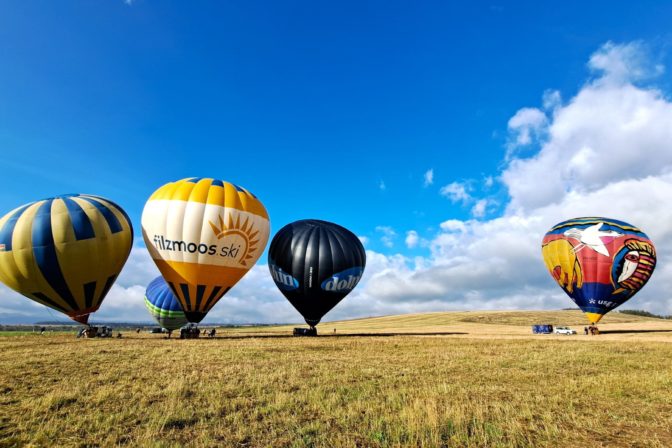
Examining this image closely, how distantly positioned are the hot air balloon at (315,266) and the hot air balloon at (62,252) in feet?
41.9

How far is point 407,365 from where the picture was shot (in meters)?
15.2

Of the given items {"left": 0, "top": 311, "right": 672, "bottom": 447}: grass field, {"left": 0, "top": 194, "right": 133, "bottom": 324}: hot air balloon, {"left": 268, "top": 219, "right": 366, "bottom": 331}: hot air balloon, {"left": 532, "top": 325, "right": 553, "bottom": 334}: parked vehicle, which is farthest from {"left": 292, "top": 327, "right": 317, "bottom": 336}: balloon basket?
{"left": 532, "top": 325, "right": 553, "bottom": 334}: parked vehicle

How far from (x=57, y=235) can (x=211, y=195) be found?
1059 centimetres

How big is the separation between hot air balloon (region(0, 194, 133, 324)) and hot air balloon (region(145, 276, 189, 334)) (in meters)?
10.6

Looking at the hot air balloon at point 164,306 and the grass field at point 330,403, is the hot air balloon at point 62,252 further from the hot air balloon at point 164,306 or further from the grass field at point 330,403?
the grass field at point 330,403

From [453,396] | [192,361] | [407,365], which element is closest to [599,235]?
[407,365]

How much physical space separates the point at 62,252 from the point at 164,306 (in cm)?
1507

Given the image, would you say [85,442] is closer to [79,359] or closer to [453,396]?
[453,396]

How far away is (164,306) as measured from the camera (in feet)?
132

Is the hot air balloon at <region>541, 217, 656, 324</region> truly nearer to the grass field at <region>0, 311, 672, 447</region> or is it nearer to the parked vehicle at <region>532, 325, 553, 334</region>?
the parked vehicle at <region>532, 325, 553, 334</region>

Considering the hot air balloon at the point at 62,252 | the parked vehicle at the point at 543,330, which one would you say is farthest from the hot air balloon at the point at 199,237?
the parked vehicle at the point at 543,330

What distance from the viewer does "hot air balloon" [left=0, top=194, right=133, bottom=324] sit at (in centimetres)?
2667

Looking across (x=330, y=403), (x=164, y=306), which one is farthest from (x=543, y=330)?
(x=330, y=403)

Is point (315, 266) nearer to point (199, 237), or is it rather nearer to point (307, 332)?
point (307, 332)
